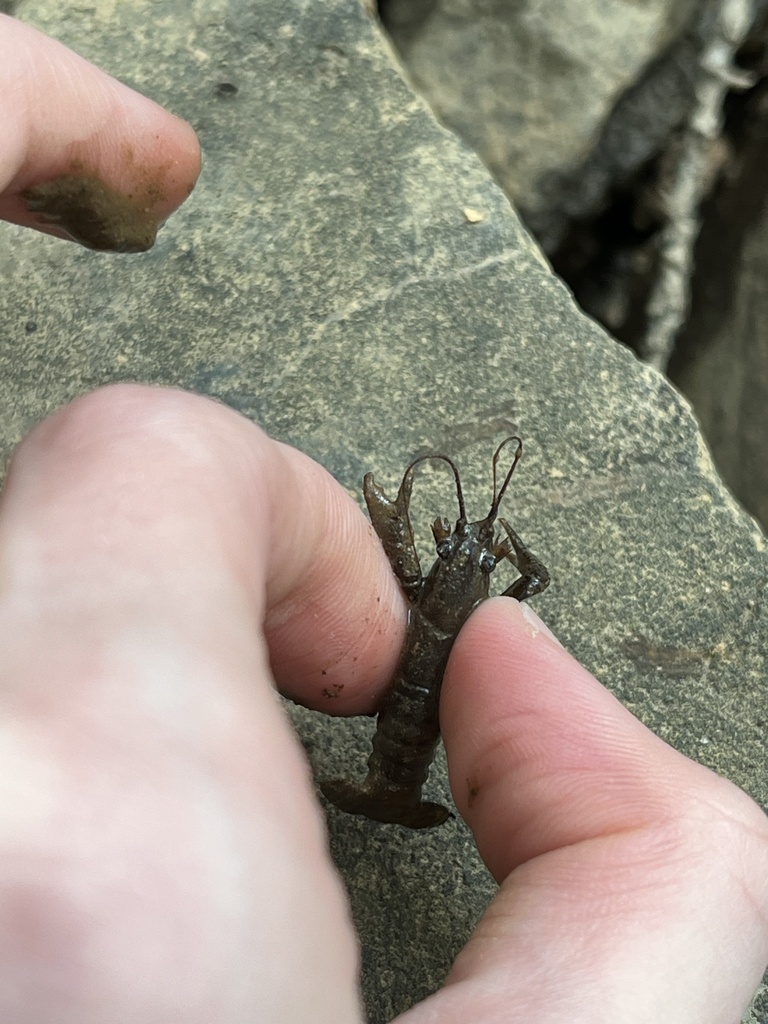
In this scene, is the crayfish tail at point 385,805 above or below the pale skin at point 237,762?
below

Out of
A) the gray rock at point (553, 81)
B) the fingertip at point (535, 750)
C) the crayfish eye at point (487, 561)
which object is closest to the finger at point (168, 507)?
the fingertip at point (535, 750)

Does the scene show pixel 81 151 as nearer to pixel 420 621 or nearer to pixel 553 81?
pixel 420 621

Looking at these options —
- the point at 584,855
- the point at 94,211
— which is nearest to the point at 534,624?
the point at 584,855

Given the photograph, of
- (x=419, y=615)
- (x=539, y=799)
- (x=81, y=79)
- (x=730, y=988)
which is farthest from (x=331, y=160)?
(x=730, y=988)

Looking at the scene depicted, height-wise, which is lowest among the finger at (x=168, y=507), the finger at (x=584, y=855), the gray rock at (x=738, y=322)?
the gray rock at (x=738, y=322)

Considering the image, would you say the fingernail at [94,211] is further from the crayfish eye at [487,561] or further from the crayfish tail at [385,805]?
the crayfish tail at [385,805]

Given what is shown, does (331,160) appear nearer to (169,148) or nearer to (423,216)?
(423,216)

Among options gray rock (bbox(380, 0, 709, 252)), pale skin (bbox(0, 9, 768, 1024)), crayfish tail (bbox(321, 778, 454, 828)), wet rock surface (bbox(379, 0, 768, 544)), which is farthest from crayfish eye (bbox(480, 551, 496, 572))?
gray rock (bbox(380, 0, 709, 252))
